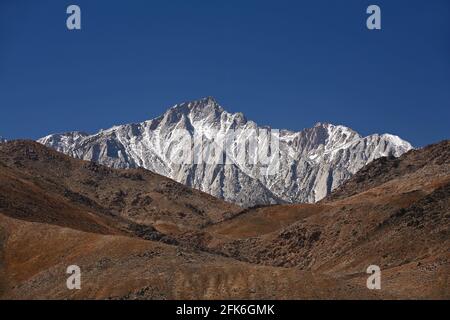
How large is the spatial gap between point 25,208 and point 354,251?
66.6 meters

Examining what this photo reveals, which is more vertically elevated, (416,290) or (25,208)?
(25,208)

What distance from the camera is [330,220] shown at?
585 feet

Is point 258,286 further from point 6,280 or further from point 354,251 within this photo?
point 354,251
